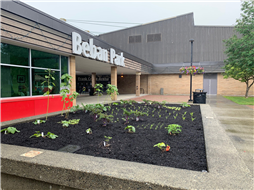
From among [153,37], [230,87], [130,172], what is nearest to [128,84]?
[153,37]

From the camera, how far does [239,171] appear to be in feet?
6.72

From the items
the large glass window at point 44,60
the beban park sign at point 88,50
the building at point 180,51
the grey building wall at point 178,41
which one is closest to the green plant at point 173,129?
the large glass window at point 44,60

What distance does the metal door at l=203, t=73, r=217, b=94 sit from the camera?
23906 mm

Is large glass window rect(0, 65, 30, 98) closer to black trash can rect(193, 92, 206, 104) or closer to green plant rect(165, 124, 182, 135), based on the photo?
green plant rect(165, 124, 182, 135)

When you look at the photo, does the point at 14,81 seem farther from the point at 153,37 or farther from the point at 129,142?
the point at 153,37

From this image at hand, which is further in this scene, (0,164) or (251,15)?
(251,15)

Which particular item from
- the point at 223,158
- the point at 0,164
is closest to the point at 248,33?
the point at 223,158

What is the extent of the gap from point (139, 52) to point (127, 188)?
27.8 meters

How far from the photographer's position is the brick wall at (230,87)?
75.5 feet

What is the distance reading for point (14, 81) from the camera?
21.0ft

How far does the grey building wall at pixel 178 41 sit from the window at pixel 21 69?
21.5 meters

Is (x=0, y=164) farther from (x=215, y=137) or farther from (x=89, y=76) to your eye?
(x=89, y=76)

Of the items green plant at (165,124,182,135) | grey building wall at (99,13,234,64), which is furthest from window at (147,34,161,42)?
green plant at (165,124,182,135)

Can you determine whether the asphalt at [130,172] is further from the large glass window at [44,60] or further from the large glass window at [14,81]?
the large glass window at [44,60]
